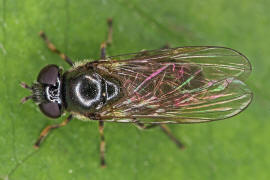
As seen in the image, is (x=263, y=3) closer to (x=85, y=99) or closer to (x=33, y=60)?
(x=85, y=99)

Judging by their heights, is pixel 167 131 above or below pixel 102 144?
above

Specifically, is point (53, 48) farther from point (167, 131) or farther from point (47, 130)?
point (167, 131)

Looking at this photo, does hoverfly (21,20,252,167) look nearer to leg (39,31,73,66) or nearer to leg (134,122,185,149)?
leg (39,31,73,66)

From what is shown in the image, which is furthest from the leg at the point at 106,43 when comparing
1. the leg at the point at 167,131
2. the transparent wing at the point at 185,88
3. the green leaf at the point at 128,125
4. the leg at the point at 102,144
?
the leg at the point at 167,131

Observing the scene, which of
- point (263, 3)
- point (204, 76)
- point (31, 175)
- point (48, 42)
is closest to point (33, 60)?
point (48, 42)

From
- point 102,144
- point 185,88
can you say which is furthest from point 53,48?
point 185,88

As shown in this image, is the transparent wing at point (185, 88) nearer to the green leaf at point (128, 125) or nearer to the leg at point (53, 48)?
the green leaf at point (128, 125)

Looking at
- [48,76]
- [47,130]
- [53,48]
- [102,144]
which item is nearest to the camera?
[48,76]
